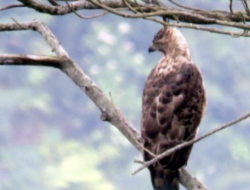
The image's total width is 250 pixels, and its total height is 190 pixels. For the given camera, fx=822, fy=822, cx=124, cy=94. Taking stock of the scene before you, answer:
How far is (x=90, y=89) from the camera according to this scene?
5469mm

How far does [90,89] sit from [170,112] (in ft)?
2.37

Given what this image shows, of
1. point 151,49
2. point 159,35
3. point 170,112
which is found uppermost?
point 159,35

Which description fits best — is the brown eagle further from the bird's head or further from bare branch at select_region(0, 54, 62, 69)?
bare branch at select_region(0, 54, 62, 69)

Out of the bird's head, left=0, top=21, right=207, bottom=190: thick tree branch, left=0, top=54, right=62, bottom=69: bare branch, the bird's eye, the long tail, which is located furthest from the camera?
the bird's eye

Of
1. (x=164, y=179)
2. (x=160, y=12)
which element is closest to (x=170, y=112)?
(x=164, y=179)

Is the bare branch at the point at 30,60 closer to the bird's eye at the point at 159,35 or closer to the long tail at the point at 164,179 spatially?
the long tail at the point at 164,179

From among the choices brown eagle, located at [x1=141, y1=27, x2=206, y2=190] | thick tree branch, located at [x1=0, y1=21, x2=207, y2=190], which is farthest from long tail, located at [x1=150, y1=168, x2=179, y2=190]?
thick tree branch, located at [x1=0, y1=21, x2=207, y2=190]

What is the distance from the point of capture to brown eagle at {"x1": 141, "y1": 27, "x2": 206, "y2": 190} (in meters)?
5.79

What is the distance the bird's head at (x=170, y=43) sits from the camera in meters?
6.37

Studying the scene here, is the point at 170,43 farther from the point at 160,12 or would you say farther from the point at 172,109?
the point at 160,12

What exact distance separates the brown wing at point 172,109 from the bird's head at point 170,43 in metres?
0.23

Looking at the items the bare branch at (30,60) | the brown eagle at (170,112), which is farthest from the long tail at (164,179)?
the bare branch at (30,60)

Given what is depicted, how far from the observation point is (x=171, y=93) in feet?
19.5

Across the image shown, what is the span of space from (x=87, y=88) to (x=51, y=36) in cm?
60
